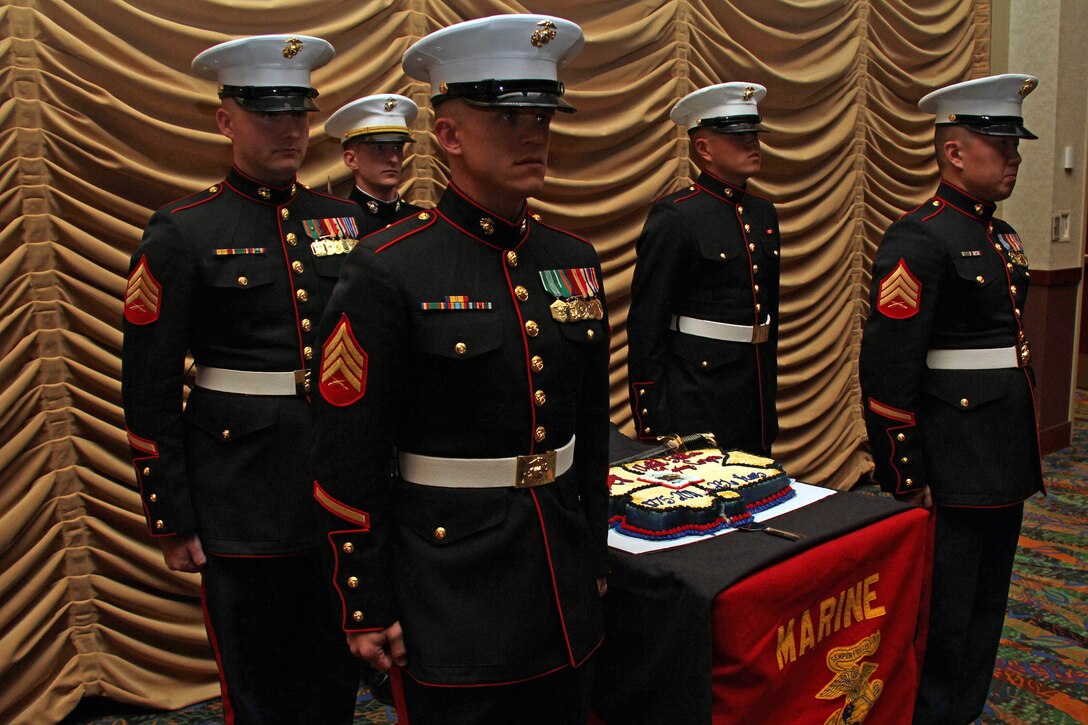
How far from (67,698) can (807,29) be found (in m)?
3.99

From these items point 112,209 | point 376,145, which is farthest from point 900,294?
point 112,209

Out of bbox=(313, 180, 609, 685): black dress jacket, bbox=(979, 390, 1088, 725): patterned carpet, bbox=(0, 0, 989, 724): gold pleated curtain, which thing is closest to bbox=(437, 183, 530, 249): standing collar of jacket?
bbox=(313, 180, 609, 685): black dress jacket

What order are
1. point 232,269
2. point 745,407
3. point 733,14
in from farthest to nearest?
point 733,14 < point 745,407 < point 232,269

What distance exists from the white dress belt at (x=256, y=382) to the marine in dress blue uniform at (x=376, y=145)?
878 mm

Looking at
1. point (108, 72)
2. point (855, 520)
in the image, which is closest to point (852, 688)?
point (855, 520)

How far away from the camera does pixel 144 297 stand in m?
1.87

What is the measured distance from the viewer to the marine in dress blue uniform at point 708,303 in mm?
2689

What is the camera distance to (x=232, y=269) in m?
1.94

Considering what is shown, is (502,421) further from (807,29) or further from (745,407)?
(807,29)

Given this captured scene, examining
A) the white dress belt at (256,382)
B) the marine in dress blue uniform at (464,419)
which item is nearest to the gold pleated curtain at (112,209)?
the white dress belt at (256,382)

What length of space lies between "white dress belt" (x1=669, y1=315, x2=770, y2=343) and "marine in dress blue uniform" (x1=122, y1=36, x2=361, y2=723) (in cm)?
114

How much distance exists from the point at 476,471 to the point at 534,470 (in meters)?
0.09

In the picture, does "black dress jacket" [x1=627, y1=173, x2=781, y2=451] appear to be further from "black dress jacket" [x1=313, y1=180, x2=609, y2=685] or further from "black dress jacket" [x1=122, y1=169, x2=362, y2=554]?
"black dress jacket" [x1=313, y1=180, x2=609, y2=685]

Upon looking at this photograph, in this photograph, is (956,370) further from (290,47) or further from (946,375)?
(290,47)
